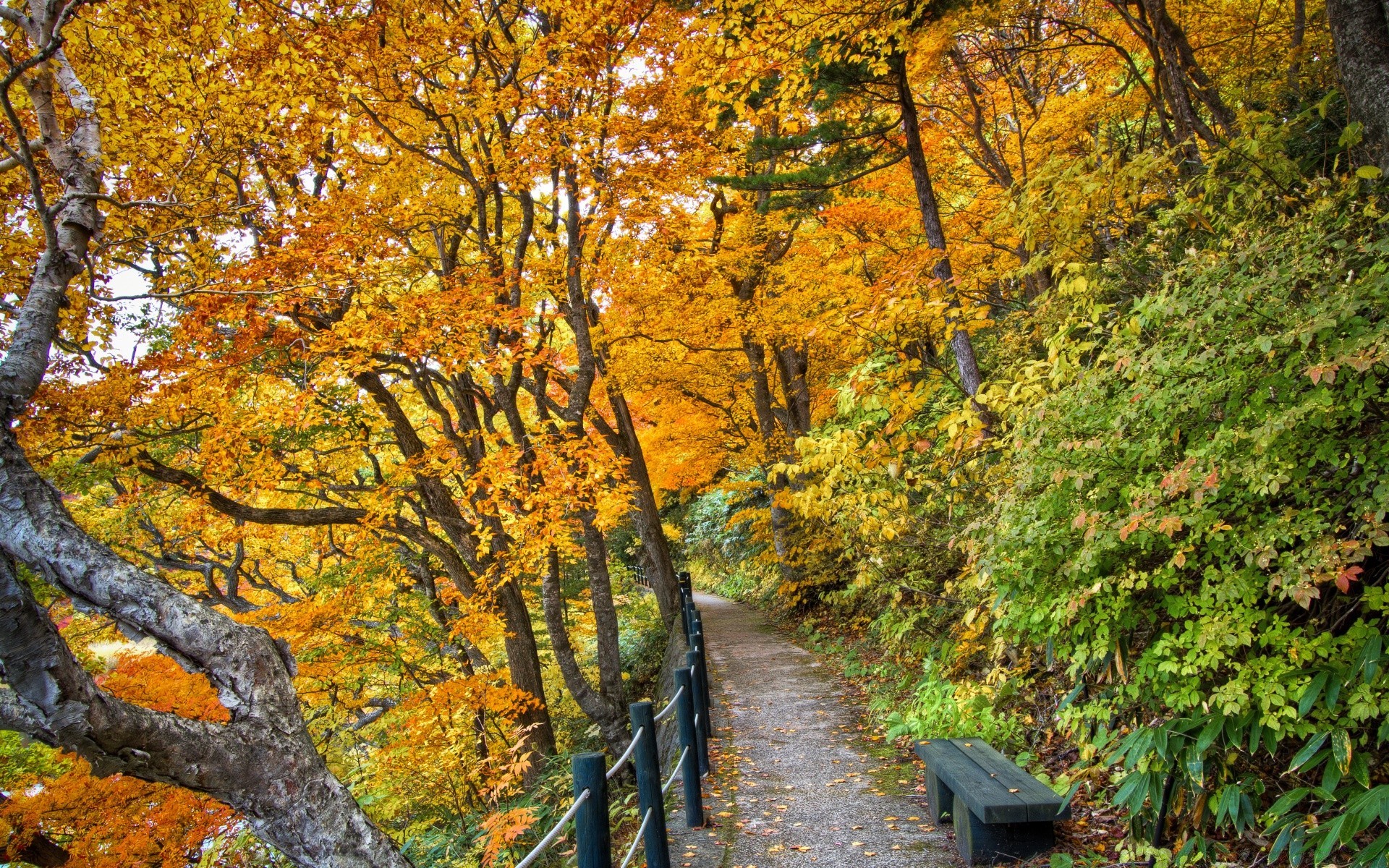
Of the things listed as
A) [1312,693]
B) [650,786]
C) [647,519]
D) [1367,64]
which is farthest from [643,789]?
[647,519]

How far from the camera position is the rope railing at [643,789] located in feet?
9.11

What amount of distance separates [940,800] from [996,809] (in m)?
1.13

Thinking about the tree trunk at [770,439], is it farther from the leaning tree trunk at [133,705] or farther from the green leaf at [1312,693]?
the green leaf at [1312,693]

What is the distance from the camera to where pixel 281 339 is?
29.5 feet

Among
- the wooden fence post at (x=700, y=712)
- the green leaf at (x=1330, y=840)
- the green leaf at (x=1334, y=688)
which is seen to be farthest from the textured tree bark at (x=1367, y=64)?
the wooden fence post at (x=700, y=712)

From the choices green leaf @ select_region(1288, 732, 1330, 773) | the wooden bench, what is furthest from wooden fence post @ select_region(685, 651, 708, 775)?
green leaf @ select_region(1288, 732, 1330, 773)

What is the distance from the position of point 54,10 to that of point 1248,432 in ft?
24.3

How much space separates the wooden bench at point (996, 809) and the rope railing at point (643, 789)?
61.0 inches

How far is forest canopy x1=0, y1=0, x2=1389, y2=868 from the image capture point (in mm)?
3207

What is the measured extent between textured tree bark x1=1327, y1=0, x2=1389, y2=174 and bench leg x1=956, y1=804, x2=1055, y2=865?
13.0ft

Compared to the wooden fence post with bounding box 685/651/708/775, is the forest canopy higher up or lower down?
higher up

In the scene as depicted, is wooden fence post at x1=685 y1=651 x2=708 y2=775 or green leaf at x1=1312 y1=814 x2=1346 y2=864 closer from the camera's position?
green leaf at x1=1312 y1=814 x2=1346 y2=864

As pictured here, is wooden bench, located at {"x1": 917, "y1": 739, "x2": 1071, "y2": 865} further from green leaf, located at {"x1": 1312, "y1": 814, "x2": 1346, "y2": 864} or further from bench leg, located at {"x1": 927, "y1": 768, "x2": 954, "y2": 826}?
green leaf, located at {"x1": 1312, "y1": 814, "x2": 1346, "y2": 864}

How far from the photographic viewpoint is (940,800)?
450cm
